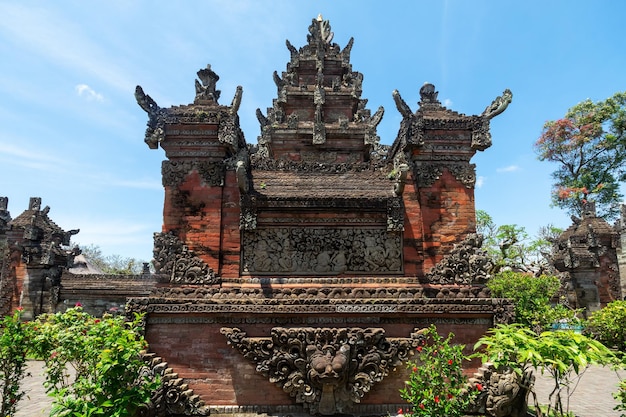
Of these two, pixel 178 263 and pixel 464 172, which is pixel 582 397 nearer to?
pixel 464 172

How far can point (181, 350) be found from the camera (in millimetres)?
7695

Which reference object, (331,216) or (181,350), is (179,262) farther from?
(331,216)

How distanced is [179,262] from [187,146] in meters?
2.81

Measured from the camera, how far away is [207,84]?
9.87m

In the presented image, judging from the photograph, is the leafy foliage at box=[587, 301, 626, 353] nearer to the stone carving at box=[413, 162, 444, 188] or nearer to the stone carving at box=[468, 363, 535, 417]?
the stone carving at box=[468, 363, 535, 417]

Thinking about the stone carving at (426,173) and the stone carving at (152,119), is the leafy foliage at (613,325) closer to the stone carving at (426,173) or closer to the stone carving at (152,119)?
the stone carving at (426,173)

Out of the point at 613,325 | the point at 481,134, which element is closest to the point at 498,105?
the point at 481,134

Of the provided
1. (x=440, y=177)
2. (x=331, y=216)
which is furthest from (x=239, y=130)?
(x=440, y=177)

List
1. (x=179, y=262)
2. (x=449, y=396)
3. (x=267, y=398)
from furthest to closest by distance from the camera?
(x=179, y=262) < (x=267, y=398) < (x=449, y=396)

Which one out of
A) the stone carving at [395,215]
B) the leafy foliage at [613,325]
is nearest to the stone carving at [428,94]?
the stone carving at [395,215]

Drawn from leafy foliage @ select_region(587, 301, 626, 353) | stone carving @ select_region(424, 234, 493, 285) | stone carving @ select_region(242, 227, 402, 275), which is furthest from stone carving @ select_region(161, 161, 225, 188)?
leafy foliage @ select_region(587, 301, 626, 353)

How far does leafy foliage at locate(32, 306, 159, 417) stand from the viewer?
573cm

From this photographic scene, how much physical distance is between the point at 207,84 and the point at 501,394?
9867mm

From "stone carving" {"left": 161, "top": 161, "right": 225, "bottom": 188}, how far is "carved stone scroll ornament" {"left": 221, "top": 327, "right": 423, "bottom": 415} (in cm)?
349
